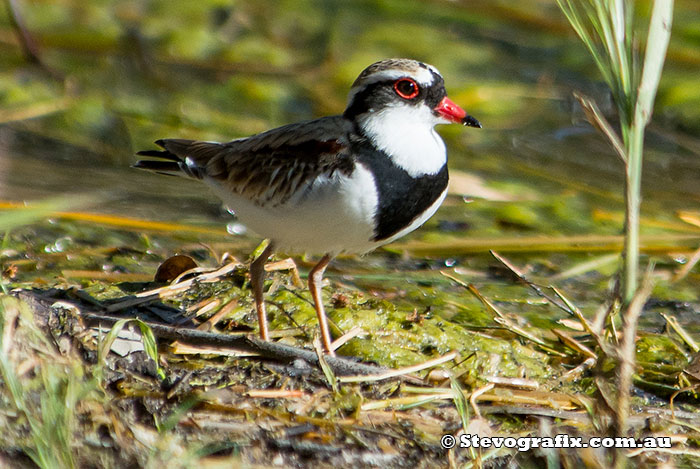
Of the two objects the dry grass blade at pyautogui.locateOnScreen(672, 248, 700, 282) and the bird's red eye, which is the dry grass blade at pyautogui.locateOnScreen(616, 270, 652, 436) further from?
the dry grass blade at pyautogui.locateOnScreen(672, 248, 700, 282)

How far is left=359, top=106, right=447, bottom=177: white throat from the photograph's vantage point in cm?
382

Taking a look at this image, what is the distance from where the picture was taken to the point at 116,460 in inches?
114

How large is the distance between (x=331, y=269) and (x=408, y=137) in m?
1.36

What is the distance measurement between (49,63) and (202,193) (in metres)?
2.37

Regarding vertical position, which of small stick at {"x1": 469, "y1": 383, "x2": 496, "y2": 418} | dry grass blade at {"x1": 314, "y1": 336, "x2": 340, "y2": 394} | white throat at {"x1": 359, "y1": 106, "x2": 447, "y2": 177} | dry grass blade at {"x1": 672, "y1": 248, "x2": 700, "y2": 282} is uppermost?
white throat at {"x1": 359, "y1": 106, "x2": 447, "y2": 177}

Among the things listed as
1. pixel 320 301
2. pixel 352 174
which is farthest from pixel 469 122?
pixel 320 301

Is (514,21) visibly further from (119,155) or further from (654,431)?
(654,431)

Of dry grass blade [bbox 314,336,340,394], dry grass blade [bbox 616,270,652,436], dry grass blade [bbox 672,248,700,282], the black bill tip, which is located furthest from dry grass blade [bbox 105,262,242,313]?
dry grass blade [bbox 672,248,700,282]

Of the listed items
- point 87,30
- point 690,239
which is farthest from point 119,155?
point 690,239

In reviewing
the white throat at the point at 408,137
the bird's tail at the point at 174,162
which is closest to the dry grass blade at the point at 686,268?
the white throat at the point at 408,137

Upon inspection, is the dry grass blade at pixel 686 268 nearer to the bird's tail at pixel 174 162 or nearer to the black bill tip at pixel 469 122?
the black bill tip at pixel 469 122

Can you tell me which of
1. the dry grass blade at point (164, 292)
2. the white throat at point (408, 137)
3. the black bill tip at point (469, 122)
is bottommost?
the dry grass blade at point (164, 292)

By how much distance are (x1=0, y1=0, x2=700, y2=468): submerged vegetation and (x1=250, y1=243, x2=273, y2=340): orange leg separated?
15 cm

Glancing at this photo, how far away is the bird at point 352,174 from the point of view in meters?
3.70
